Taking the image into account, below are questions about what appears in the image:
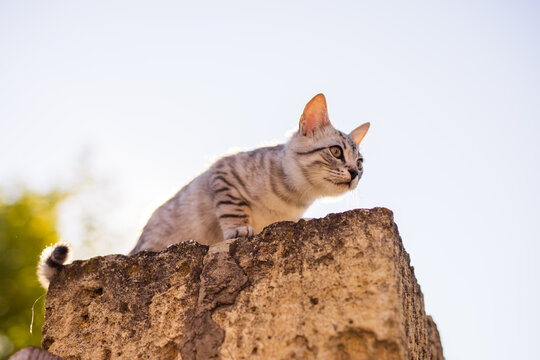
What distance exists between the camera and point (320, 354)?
61.4 inches

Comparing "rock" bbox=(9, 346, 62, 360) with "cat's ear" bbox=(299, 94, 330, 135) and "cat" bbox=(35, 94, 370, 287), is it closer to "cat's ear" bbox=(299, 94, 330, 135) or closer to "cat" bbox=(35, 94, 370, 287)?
"cat" bbox=(35, 94, 370, 287)

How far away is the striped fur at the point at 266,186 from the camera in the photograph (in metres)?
3.35

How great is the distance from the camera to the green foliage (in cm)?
709

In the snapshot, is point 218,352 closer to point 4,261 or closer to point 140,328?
point 140,328

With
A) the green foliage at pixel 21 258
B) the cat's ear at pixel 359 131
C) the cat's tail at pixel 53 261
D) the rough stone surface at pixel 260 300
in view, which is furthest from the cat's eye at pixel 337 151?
the green foliage at pixel 21 258

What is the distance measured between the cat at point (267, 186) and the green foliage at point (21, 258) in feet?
12.6

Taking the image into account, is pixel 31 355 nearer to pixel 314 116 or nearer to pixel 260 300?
pixel 260 300

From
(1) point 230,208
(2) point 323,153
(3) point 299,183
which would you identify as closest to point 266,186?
(3) point 299,183

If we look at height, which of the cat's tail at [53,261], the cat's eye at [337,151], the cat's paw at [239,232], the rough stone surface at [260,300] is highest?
the cat's eye at [337,151]

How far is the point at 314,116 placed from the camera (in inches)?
143

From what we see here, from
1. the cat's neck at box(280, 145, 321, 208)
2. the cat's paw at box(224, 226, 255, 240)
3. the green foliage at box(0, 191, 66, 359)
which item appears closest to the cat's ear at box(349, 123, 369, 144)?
the cat's neck at box(280, 145, 321, 208)

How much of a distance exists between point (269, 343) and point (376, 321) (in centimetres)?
38

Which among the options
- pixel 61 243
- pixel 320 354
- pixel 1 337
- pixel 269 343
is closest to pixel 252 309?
pixel 269 343

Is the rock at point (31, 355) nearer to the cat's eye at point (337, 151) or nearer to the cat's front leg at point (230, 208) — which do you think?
the cat's front leg at point (230, 208)
